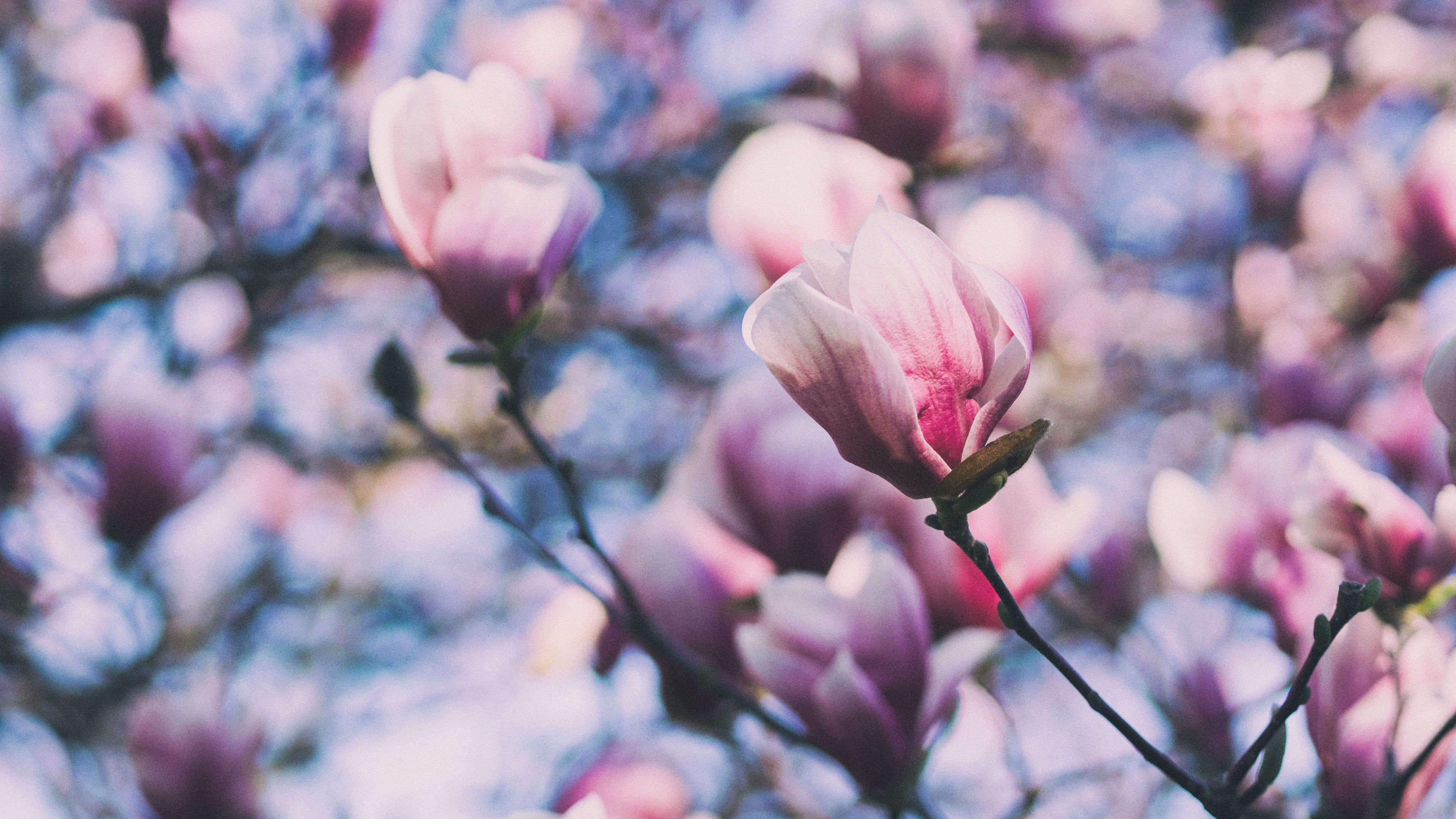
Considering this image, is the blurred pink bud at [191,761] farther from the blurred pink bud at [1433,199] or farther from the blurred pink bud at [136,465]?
the blurred pink bud at [1433,199]

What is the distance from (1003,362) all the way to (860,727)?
24 cm

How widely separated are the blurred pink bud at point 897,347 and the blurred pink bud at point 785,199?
1.20 ft

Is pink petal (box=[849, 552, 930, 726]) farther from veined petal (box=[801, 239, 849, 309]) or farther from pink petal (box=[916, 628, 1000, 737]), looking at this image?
veined petal (box=[801, 239, 849, 309])

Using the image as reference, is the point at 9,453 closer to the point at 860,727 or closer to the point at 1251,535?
the point at 860,727

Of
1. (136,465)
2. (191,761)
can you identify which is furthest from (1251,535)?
(136,465)

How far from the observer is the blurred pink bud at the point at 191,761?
1.00m

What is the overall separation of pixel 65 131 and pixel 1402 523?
97.2 inches

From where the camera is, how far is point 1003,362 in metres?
0.41

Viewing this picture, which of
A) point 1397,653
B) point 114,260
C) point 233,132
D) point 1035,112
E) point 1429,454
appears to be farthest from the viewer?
point 1035,112

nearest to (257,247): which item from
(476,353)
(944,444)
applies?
(476,353)

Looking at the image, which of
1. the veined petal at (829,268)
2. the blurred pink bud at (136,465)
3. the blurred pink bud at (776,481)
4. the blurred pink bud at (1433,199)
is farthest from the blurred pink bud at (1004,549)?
the blurred pink bud at (136,465)

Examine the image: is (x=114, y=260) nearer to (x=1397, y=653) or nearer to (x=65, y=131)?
(x=65, y=131)

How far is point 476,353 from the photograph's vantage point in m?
0.58

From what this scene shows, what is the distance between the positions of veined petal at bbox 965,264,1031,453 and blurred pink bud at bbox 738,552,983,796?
0.15 m
